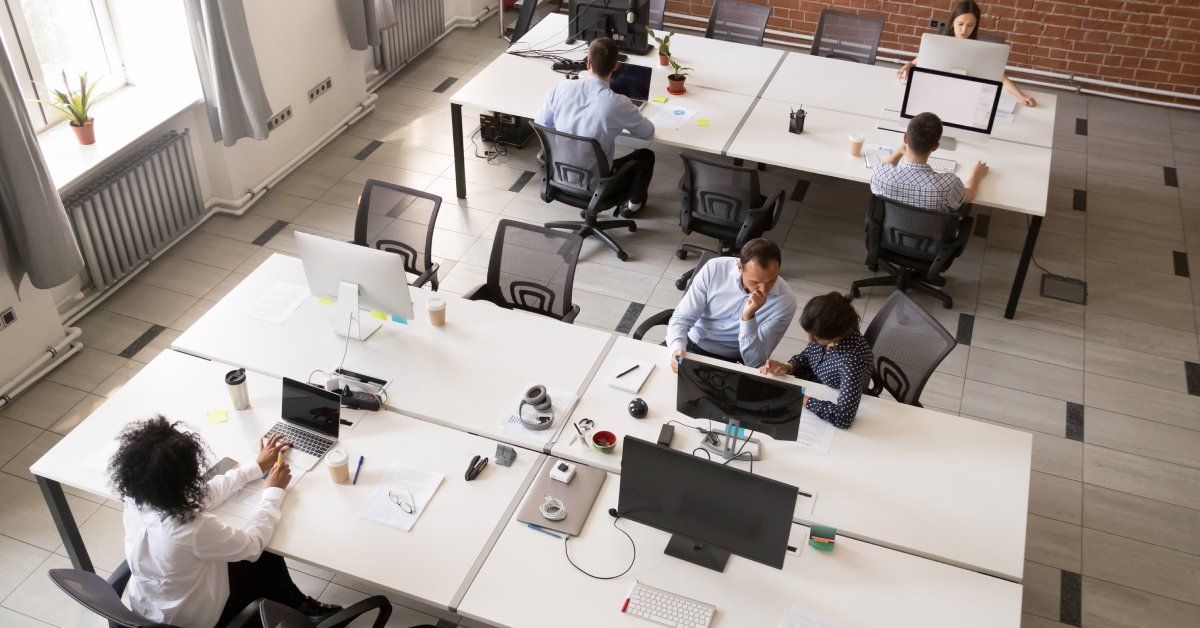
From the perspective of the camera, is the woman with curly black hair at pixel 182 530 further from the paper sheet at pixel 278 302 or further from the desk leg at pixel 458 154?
the desk leg at pixel 458 154

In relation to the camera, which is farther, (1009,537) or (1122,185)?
(1122,185)

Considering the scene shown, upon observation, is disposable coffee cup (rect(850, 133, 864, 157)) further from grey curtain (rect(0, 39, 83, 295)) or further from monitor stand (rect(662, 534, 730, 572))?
grey curtain (rect(0, 39, 83, 295))

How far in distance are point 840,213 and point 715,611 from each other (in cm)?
421

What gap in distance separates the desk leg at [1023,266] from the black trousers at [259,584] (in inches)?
168

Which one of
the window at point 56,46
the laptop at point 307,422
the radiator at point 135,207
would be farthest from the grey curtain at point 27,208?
the laptop at point 307,422

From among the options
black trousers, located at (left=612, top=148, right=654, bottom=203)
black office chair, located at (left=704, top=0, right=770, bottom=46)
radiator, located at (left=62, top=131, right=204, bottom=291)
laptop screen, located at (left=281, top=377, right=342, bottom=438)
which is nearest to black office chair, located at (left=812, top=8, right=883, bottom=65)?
black office chair, located at (left=704, top=0, right=770, bottom=46)

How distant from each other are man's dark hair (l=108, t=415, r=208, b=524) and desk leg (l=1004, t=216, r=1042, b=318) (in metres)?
Result: 4.54

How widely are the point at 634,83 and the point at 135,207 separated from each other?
320 centimetres

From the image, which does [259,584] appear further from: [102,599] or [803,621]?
[803,621]

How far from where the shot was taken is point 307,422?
12.2ft

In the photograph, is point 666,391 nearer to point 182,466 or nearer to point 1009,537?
point 1009,537

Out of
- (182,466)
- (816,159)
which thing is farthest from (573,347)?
(816,159)

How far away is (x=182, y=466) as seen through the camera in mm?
2990

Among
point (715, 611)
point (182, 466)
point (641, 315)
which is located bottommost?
point (641, 315)
